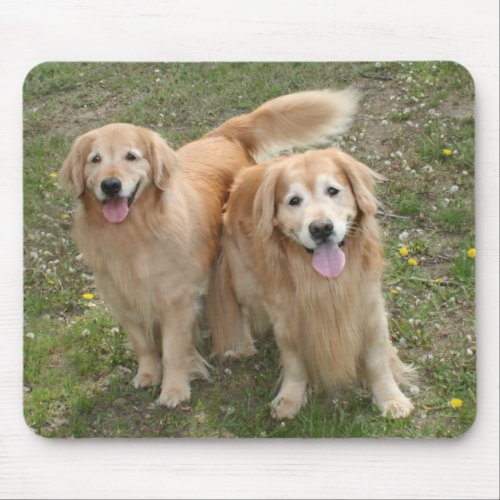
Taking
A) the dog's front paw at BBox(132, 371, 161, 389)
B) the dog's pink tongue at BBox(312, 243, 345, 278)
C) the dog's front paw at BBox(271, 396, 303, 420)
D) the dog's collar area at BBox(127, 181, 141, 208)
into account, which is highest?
the dog's collar area at BBox(127, 181, 141, 208)

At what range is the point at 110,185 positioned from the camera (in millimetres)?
2367

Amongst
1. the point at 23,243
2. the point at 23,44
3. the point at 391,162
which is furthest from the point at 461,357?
the point at 23,44

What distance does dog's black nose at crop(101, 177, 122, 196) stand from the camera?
93.2 inches

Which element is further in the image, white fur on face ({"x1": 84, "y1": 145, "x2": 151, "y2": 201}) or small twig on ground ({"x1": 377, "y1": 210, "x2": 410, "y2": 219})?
small twig on ground ({"x1": 377, "y1": 210, "x2": 410, "y2": 219})

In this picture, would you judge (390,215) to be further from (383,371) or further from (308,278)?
(383,371)

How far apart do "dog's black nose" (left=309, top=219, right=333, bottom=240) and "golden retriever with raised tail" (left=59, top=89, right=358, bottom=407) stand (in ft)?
1.40

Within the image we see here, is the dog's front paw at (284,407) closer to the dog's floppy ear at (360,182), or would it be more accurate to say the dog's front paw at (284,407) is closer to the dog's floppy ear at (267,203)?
the dog's floppy ear at (267,203)

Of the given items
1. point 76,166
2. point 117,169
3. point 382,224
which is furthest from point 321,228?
point 76,166

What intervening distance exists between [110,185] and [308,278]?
0.57 meters

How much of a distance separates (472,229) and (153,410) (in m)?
1.01

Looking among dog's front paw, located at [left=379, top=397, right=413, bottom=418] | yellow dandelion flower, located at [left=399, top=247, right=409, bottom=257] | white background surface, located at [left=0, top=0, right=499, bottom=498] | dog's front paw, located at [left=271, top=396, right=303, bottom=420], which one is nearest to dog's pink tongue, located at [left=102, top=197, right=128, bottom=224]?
white background surface, located at [left=0, top=0, right=499, bottom=498]

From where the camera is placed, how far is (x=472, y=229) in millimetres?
2516

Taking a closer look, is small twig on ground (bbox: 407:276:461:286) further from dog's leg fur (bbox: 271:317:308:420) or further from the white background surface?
dog's leg fur (bbox: 271:317:308:420)

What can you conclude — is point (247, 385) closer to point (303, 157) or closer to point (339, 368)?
point (339, 368)
